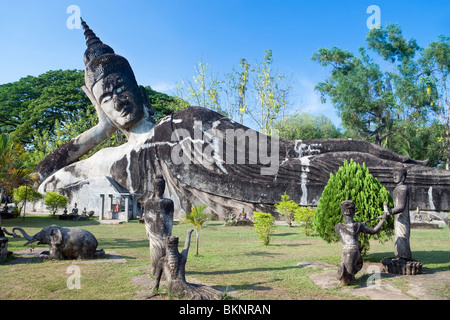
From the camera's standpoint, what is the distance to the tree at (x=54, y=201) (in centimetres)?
1362

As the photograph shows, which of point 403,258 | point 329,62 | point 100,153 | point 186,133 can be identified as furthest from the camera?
point 329,62

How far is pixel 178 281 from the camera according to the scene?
4.04 metres

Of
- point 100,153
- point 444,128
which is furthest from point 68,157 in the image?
point 444,128

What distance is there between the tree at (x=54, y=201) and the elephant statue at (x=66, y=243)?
791 centimetres

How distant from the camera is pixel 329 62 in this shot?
2834 centimetres

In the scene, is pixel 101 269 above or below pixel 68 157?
below

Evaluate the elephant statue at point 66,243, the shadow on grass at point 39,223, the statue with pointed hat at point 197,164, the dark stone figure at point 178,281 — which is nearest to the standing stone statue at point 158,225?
the dark stone figure at point 178,281

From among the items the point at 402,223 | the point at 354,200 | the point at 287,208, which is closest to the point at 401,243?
the point at 402,223

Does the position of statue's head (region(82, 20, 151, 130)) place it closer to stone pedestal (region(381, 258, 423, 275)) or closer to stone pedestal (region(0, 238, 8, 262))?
stone pedestal (region(0, 238, 8, 262))

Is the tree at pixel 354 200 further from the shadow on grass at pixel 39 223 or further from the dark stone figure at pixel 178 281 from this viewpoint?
the shadow on grass at pixel 39 223

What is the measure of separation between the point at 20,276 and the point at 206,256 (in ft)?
9.48

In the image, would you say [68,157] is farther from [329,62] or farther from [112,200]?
[329,62]

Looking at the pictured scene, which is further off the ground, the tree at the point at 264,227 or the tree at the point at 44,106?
the tree at the point at 44,106
